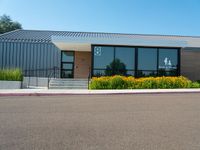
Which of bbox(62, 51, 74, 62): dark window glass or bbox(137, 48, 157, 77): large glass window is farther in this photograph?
bbox(62, 51, 74, 62): dark window glass

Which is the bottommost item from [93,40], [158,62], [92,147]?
[92,147]

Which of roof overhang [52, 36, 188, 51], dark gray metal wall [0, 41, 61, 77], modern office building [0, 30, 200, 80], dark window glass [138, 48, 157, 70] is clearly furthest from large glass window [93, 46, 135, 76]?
dark gray metal wall [0, 41, 61, 77]

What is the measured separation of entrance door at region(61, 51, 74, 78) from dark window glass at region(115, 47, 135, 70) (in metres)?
6.92

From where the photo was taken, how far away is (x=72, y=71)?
3008 centimetres

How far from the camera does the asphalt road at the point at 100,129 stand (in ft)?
19.6

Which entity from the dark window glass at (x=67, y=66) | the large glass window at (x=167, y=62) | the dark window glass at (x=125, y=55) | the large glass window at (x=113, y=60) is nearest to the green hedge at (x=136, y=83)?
the large glass window at (x=167, y=62)

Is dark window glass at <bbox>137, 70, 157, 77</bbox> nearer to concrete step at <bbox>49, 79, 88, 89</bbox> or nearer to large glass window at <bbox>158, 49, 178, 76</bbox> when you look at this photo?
large glass window at <bbox>158, 49, 178, 76</bbox>

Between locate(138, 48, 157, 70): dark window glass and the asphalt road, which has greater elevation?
locate(138, 48, 157, 70): dark window glass

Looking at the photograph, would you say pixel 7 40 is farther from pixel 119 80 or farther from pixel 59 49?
pixel 119 80

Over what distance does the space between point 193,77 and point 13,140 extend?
25.7m

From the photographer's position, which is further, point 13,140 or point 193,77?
point 193,77

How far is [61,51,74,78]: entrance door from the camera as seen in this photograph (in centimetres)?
3005

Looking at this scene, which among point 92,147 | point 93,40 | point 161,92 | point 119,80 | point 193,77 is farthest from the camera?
point 193,77

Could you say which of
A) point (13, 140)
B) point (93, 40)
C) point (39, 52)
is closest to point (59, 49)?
point (39, 52)
